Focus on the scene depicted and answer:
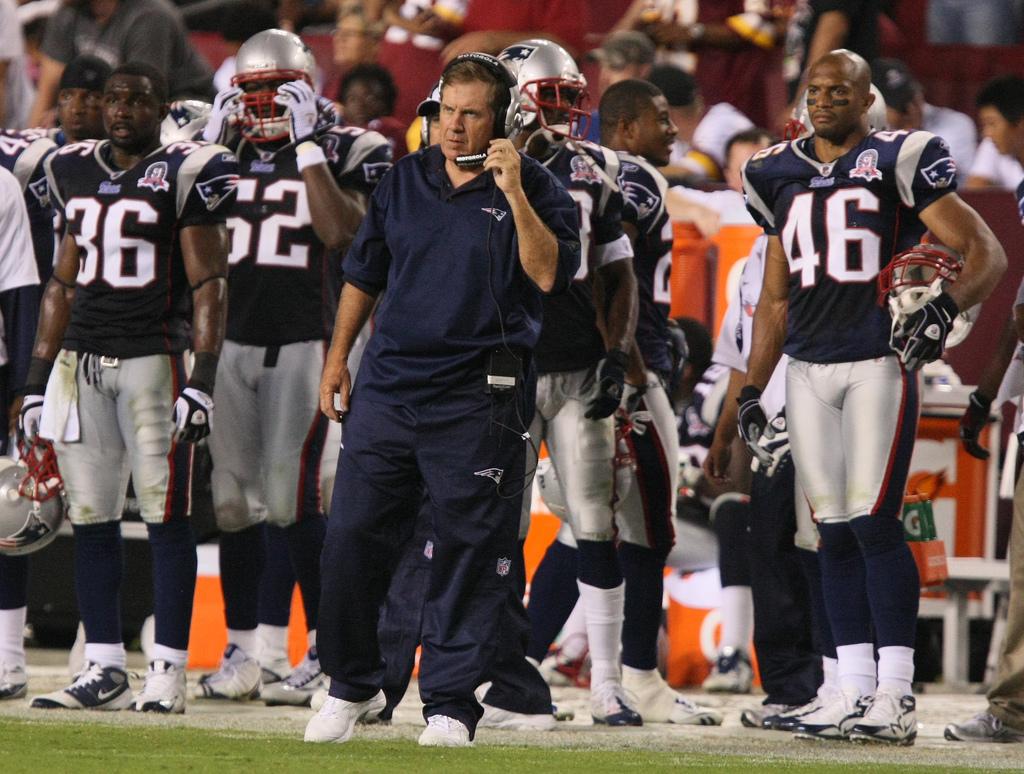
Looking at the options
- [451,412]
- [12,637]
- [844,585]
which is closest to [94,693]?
[12,637]

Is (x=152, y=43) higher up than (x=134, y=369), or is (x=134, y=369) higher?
(x=152, y=43)

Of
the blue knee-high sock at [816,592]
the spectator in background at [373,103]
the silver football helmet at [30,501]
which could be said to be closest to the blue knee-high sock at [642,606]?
the blue knee-high sock at [816,592]

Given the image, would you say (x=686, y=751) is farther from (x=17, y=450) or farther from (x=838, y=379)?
(x=17, y=450)

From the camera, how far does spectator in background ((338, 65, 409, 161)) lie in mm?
8508

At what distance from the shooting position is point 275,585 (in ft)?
21.0

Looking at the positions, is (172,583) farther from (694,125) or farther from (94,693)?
(694,125)

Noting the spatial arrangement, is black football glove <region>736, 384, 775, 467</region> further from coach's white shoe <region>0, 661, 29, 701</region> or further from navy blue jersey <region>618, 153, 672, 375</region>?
coach's white shoe <region>0, 661, 29, 701</region>

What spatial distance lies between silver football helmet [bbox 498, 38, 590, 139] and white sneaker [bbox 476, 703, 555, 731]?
70.3 inches

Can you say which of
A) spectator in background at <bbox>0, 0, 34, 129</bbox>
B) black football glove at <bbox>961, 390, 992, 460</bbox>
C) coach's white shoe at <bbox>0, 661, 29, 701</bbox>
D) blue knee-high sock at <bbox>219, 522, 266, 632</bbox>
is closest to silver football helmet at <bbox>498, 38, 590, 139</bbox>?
black football glove at <bbox>961, 390, 992, 460</bbox>

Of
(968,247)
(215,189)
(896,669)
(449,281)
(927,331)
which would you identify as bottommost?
(896,669)

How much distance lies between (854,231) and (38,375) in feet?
8.33

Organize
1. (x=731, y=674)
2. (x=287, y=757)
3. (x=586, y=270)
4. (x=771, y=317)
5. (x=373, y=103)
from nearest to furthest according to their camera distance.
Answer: (x=287, y=757), (x=771, y=317), (x=586, y=270), (x=731, y=674), (x=373, y=103)

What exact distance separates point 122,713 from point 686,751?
1.70m

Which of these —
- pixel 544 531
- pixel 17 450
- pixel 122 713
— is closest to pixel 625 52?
pixel 544 531
